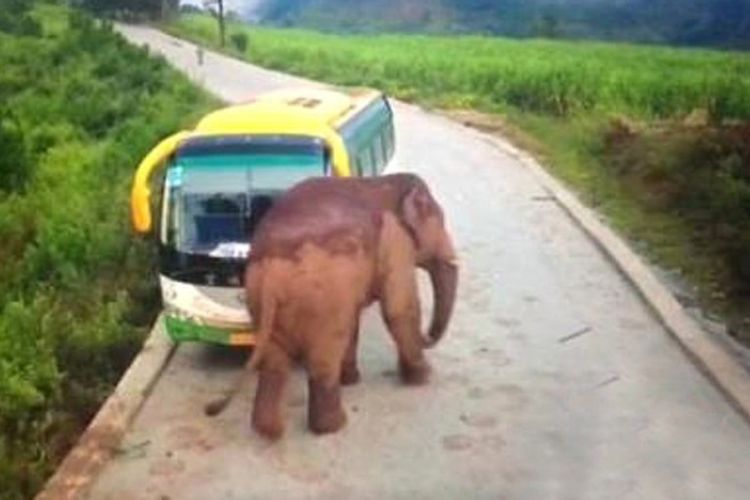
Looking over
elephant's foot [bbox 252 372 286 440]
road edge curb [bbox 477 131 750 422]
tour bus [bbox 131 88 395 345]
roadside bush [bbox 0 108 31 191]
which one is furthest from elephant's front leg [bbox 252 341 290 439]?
roadside bush [bbox 0 108 31 191]

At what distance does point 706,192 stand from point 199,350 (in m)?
6.99

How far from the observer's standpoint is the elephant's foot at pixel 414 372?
10.7m

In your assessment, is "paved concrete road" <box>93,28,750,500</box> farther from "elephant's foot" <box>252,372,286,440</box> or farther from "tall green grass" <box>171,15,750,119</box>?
"tall green grass" <box>171,15,750,119</box>

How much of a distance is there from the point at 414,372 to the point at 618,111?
19094 mm

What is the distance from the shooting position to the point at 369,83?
37531 mm

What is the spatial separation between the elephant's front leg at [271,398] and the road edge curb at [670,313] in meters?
3.11

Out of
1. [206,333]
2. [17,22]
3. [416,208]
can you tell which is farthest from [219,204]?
[17,22]

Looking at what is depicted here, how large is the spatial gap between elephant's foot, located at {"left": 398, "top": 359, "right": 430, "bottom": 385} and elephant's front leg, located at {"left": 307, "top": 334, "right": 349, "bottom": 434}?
98 cm

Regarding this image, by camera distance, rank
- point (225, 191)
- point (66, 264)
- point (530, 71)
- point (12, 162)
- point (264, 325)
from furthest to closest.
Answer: point (530, 71) < point (12, 162) < point (66, 264) < point (225, 191) < point (264, 325)

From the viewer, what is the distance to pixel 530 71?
35094 mm

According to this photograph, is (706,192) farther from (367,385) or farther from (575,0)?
(575,0)

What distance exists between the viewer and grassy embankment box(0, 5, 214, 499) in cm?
1022

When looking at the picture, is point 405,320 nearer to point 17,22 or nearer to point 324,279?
point 324,279

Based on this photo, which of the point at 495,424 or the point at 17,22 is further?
the point at 17,22
